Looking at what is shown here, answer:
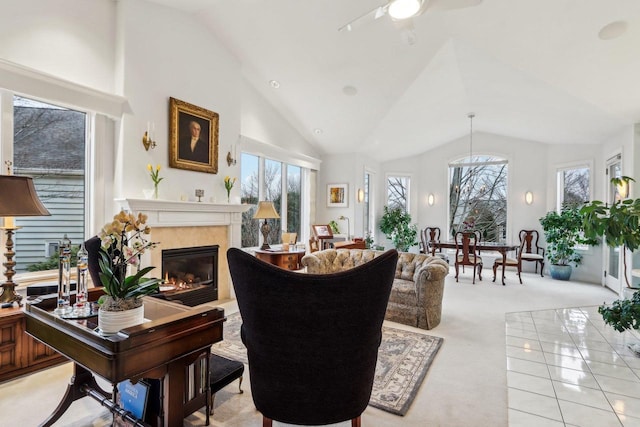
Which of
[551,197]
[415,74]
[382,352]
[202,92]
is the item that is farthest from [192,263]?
[551,197]

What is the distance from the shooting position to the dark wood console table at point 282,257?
5.08 metres

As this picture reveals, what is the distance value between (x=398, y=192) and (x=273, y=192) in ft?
13.9

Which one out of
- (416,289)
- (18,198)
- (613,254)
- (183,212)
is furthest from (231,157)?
(613,254)

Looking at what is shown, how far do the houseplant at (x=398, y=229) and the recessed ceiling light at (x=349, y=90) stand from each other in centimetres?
385

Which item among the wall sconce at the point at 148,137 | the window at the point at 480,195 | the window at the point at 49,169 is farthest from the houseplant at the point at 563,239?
the window at the point at 49,169

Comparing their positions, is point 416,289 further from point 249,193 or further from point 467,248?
point 249,193

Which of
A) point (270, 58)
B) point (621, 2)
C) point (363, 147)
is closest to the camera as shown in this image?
point (621, 2)

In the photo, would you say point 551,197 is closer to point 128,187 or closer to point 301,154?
point 301,154

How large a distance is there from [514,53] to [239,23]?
139 inches

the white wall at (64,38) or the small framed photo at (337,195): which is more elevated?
the white wall at (64,38)

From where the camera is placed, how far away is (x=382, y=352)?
3107 millimetres

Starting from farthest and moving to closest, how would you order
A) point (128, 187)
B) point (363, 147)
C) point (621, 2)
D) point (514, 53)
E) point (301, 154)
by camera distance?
point (363, 147), point (301, 154), point (514, 53), point (128, 187), point (621, 2)

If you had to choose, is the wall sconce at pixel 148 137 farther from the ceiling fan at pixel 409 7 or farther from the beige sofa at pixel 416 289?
the ceiling fan at pixel 409 7

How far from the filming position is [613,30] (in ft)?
10.6
